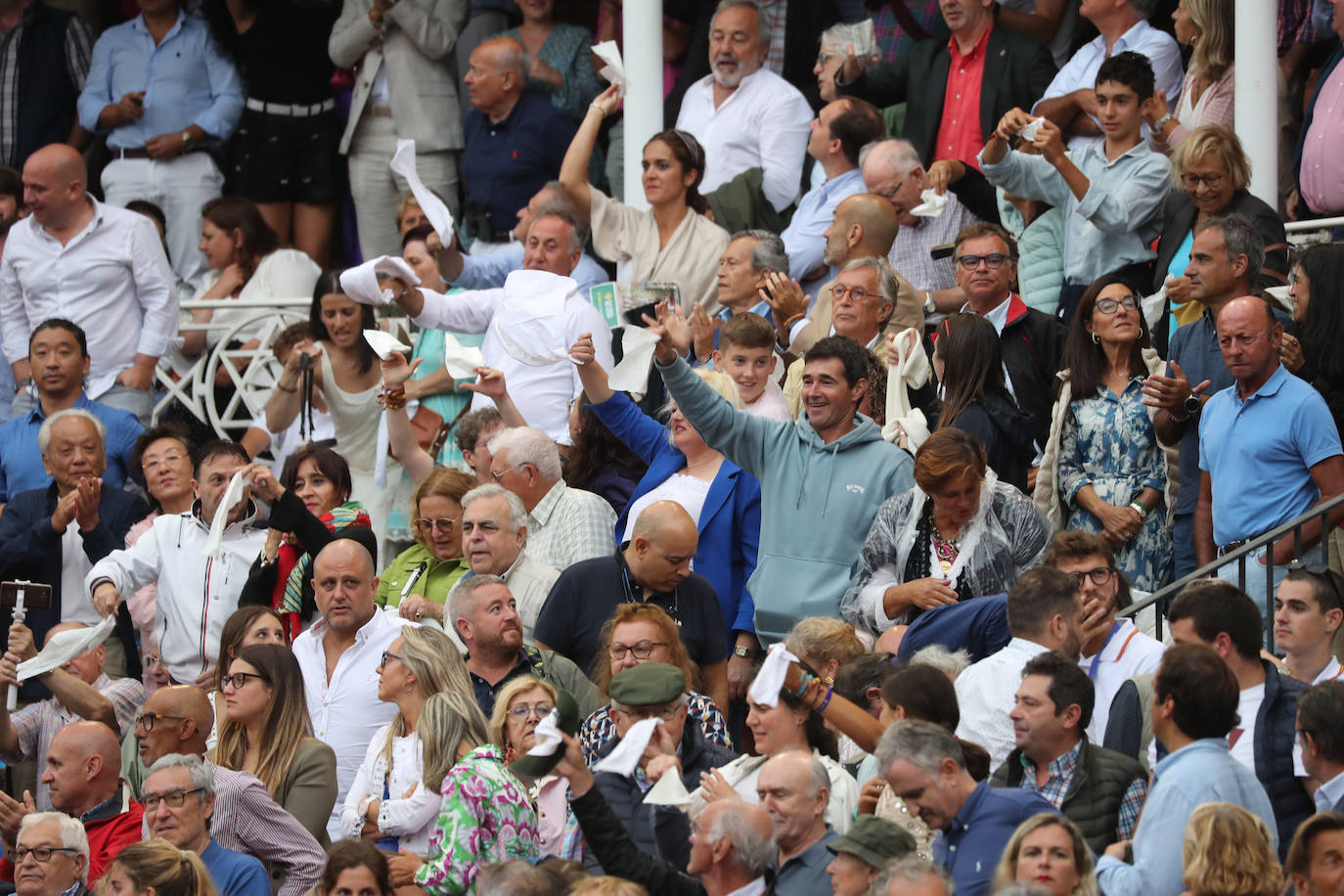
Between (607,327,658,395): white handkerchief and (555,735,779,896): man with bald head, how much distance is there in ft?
6.56

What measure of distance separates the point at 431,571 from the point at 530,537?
436 millimetres

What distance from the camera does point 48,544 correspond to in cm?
991

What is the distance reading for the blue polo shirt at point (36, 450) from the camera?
1084 centimetres

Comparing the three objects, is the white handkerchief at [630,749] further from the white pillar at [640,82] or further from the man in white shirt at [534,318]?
the white pillar at [640,82]

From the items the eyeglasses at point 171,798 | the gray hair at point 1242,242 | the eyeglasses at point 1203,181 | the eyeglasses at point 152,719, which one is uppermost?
the eyeglasses at point 1203,181

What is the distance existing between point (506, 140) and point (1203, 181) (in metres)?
4.50

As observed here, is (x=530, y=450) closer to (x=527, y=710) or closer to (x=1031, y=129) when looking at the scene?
(x=527, y=710)

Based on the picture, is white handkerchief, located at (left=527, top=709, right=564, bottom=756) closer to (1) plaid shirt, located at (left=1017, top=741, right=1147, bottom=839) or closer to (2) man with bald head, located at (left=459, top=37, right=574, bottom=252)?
(1) plaid shirt, located at (left=1017, top=741, right=1147, bottom=839)

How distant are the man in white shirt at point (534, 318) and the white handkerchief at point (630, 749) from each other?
3750mm

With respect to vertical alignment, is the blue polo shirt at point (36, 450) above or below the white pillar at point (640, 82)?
below

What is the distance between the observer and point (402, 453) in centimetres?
978

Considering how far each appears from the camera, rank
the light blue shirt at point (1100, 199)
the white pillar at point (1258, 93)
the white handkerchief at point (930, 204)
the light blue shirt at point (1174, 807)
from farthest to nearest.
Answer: the white pillar at point (1258, 93) < the white handkerchief at point (930, 204) < the light blue shirt at point (1100, 199) < the light blue shirt at point (1174, 807)

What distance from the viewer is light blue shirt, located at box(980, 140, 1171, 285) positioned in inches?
392

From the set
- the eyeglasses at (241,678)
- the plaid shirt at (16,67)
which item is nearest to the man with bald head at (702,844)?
the eyeglasses at (241,678)
